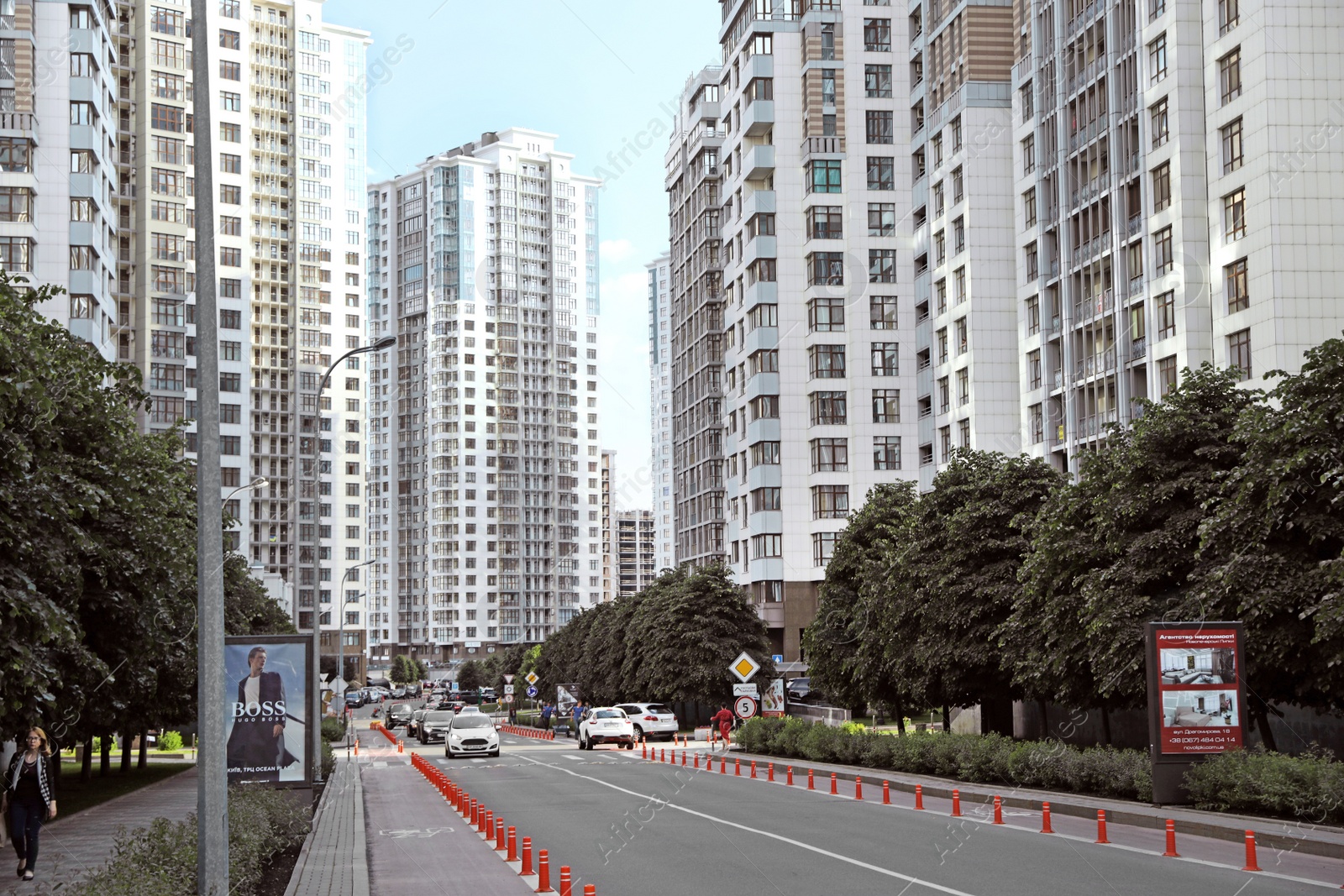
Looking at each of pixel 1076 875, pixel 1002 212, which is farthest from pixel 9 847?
pixel 1002 212

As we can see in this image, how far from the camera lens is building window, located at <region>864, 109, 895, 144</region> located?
9038cm

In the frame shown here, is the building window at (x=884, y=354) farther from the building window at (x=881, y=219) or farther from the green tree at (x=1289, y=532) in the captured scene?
the green tree at (x=1289, y=532)

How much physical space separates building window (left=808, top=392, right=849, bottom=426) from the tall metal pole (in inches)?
3128

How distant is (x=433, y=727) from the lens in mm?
64062

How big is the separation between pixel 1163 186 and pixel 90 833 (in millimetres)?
45739

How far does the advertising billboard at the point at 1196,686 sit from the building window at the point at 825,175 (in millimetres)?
70979

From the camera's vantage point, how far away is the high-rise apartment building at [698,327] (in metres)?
112

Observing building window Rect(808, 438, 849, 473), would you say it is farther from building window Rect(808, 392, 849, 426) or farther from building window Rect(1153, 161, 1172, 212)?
building window Rect(1153, 161, 1172, 212)

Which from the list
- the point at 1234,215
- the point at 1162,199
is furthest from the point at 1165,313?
the point at 1234,215

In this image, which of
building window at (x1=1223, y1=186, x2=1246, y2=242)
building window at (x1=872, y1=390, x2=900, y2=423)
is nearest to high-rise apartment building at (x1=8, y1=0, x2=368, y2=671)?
building window at (x1=872, y1=390, x2=900, y2=423)

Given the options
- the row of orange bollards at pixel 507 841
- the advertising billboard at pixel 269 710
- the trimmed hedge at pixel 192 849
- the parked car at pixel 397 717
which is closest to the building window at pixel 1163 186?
the row of orange bollards at pixel 507 841

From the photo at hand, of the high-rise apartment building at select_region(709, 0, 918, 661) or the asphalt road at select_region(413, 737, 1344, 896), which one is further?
the high-rise apartment building at select_region(709, 0, 918, 661)

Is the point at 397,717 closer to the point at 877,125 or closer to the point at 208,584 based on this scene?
the point at 877,125

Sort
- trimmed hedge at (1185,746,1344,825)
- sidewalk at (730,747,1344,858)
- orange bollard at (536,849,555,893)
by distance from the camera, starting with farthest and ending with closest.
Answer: trimmed hedge at (1185,746,1344,825)
sidewalk at (730,747,1344,858)
orange bollard at (536,849,555,893)
